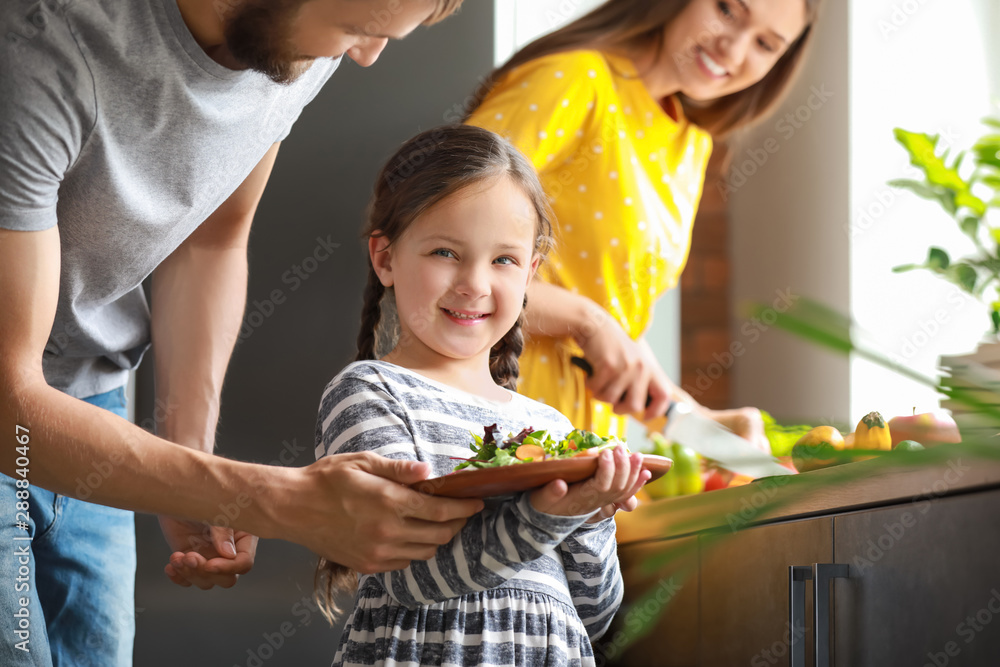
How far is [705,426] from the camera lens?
149 cm

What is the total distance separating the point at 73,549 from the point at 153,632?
1.22 feet

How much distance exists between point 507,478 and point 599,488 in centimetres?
9

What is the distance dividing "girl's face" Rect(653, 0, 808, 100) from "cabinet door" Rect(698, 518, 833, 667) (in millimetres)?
814

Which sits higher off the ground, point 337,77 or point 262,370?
point 337,77

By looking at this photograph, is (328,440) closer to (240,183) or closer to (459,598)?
(459,598)

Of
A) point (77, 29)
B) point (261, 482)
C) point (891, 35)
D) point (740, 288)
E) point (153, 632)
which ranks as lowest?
point (153, 632)

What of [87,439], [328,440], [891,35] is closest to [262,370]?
[328,440]

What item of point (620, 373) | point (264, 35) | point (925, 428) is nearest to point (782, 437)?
point (620, 373)

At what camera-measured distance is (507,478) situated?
77cm

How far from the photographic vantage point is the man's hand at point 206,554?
110 centimetres

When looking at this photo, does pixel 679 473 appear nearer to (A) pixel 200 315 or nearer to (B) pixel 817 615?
(B) pixel 817 615

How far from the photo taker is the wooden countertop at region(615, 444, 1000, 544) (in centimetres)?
46

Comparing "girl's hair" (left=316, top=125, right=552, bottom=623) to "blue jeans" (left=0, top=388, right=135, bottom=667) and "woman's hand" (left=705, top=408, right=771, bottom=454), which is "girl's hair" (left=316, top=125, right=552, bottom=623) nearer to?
"blue jeans" (left=0, top=388, right=135, bottom=667)

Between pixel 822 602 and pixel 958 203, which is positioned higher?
pixel 958 203
